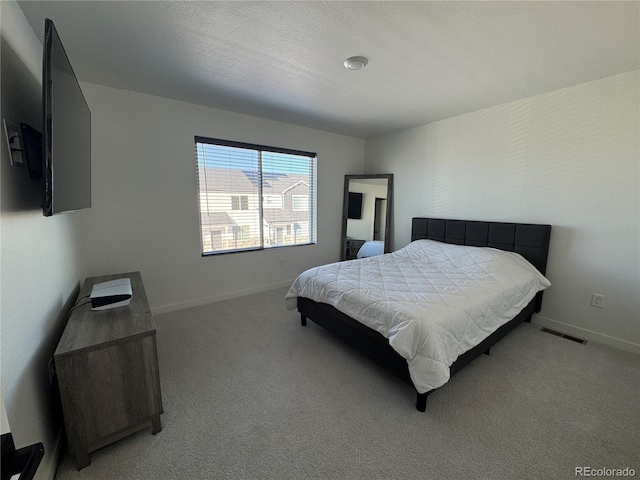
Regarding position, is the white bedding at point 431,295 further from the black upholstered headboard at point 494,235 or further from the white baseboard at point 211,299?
the white baseboard at point 211,299

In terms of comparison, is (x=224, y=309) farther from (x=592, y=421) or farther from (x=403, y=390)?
(x=592, y=421)

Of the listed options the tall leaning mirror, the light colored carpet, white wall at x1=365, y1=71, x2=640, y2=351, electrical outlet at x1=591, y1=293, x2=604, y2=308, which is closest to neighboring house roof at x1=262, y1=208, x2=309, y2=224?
the tall leaning mirror

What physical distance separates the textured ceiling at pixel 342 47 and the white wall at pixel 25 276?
0.41 metres

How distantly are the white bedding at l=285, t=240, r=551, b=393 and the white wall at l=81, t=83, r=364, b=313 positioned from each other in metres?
1.22

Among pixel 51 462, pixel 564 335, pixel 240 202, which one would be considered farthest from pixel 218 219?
pixel 564 335

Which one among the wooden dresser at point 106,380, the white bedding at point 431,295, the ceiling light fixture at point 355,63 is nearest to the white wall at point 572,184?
the white bedding at point 431,295

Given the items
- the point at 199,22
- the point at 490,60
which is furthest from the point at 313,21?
the point at 490,60

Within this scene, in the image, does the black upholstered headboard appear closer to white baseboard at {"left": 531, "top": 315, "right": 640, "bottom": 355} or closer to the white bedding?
the white bedding

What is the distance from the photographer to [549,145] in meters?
2.65

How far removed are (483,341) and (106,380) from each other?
244cm

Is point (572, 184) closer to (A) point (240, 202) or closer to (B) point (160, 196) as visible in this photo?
(A) point (240, 202)

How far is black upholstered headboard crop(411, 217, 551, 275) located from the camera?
8.95ft

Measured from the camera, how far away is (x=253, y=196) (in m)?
3.56

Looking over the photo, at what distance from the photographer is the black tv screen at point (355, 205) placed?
14.4 feet
